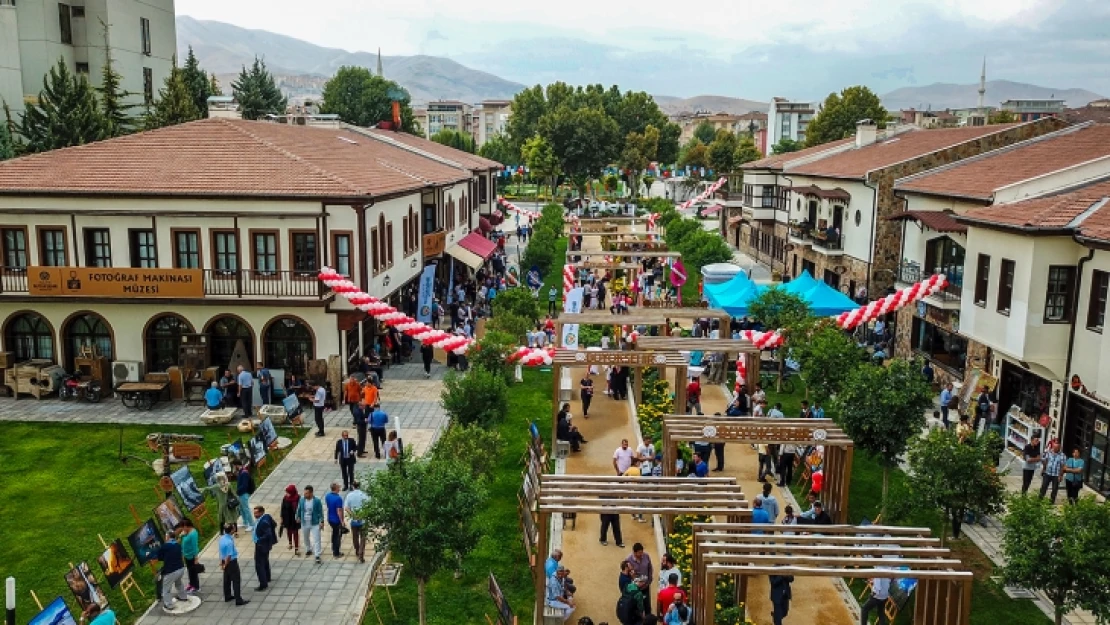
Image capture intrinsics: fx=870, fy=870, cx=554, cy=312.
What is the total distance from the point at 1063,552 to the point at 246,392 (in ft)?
66.8

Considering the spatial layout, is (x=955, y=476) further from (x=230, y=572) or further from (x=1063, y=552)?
(x=230, y=572)

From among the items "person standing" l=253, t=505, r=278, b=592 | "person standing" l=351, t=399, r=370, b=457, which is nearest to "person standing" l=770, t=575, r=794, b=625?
"person standing" l=253, t=505, r=278, b=592

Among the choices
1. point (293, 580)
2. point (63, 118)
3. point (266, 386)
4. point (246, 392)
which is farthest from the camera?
point (63, 118)

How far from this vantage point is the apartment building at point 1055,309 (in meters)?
19.9

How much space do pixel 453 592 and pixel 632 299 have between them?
27.9m

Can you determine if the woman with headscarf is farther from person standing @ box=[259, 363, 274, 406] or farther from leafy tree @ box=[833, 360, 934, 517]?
leafy tree @ box=[833, 360, 934, 517]

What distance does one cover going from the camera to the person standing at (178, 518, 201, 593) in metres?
15.0

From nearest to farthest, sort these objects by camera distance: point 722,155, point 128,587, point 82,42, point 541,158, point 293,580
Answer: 1. point 128,587
2. point 293,580
3. point 82,42
4. point 541,158
5. point 722,155

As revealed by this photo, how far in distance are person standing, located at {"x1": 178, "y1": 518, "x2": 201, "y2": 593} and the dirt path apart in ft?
21.9

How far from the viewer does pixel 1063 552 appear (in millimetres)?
12016

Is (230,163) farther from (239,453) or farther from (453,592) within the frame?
(453,592)

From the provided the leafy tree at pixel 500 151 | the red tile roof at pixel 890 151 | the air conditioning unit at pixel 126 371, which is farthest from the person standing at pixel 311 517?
the leafy tree at pixel 500 151

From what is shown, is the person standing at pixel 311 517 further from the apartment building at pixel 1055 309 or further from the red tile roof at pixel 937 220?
the red tile roof at pixel 937 220

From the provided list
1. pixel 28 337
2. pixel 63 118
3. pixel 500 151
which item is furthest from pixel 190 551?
pixel 500 151
